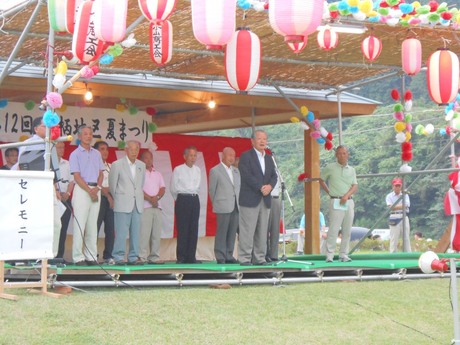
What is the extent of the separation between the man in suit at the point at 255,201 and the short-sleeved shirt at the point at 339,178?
1.21 metres

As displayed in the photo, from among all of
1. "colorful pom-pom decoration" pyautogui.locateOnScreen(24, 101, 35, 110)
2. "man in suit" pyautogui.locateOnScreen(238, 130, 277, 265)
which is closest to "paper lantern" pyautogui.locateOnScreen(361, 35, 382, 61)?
"man in suit" pyautogui.locateOnScreen(238, 130, 277, 265)

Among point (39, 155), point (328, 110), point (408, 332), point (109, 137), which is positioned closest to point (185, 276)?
point (39, 155)

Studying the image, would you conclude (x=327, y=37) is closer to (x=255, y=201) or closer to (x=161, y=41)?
(x=161, y=41)

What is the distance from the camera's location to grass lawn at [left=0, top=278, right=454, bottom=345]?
7.10 m

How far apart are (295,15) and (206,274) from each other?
2.96 meters

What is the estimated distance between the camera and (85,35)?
320 inches

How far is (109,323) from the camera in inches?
287

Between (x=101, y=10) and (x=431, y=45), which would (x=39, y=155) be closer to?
(x=101, y=10)

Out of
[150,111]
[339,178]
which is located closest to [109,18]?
[339,178]

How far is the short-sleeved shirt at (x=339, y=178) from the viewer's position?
37.7 ft

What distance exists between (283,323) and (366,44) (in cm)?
361

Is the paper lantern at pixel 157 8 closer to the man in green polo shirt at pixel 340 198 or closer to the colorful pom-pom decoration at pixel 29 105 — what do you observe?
the man in green polo shirt at pixel 340 198

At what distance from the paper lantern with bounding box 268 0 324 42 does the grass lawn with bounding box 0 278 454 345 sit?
245cm

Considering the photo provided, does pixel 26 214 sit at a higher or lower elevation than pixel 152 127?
lower
